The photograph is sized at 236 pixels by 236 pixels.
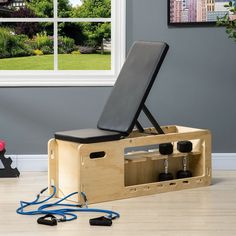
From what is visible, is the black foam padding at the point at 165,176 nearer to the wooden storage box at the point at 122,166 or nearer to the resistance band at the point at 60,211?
the wooden storage box at the point at 122,166

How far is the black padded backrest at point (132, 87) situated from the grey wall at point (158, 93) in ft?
1.94

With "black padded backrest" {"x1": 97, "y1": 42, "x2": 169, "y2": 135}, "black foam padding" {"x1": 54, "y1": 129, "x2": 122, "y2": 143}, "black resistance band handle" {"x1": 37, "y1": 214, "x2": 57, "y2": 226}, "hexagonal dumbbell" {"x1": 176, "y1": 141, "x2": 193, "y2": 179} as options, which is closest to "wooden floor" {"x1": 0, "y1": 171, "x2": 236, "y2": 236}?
"black resistance band handle" {"x1": 37, "y1": 214, "x2": 57, "y2": 226}

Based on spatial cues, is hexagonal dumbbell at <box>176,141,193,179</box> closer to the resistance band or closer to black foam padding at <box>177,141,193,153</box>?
black foam padding at <box>177,141,193,153</box>

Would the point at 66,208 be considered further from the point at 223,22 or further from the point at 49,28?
the point at 49,28

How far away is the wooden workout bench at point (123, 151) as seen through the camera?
5125mm

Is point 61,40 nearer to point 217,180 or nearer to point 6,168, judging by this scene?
point 6,168

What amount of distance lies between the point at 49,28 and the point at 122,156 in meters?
4.45

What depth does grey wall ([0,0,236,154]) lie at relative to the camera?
6121 mm

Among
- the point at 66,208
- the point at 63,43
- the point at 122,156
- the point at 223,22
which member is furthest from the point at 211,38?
the point at 63,43

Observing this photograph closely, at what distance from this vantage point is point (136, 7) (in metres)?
6.10

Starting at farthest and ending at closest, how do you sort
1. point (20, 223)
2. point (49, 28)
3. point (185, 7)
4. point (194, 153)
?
point (49, 28)
point (185, 7)
point (194, 153)
point (20, 223)

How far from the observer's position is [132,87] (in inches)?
213

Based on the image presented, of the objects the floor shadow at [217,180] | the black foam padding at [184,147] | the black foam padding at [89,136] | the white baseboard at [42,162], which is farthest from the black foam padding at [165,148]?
the white baseboard at [42,162]

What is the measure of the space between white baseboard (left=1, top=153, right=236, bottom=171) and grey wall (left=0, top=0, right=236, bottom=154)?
46 mm
